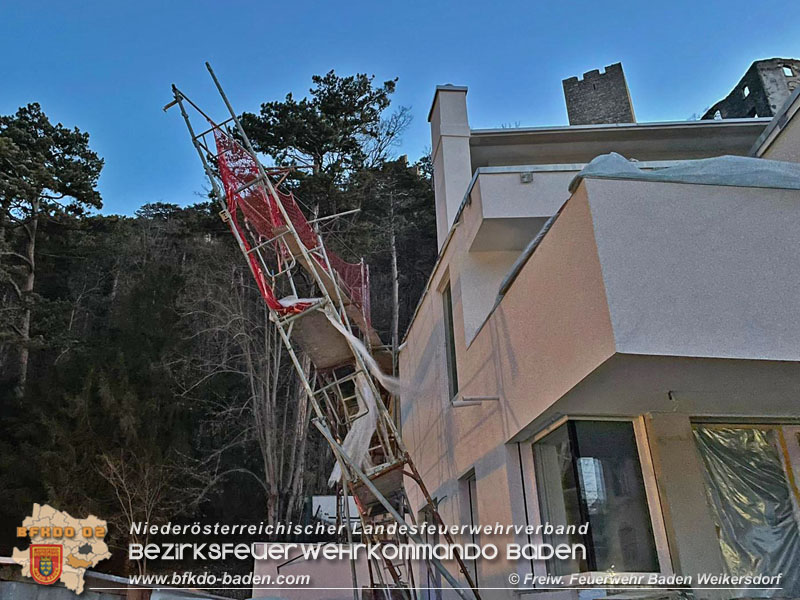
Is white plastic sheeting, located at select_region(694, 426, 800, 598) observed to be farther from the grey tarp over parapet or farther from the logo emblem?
the logo emblem

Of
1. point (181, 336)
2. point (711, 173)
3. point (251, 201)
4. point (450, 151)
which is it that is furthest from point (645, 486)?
point (181, 336)

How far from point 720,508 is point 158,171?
109ft

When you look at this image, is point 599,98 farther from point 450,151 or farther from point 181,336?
point 181,336

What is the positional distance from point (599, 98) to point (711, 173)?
11.3 metres

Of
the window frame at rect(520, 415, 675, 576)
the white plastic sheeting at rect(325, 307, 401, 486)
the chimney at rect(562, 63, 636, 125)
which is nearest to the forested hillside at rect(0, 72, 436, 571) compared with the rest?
the chimney at rect(562, 63, 636, 125)

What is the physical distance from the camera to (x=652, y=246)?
3.50 m

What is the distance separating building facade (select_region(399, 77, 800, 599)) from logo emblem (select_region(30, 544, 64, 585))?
3228 mm

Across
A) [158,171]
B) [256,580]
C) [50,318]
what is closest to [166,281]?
[50,318]

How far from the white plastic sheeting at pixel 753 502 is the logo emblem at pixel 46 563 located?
4472 millimetres

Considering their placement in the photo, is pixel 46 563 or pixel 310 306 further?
pixel 310 306

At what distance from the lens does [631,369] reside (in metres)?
3.49

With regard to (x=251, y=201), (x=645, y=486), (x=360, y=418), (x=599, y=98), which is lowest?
(x=645, y=486)

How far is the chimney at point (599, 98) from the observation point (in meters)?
13.6

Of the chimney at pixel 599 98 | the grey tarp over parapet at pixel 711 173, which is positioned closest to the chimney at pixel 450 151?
the grey tarp over parapet at pixel 711 173
